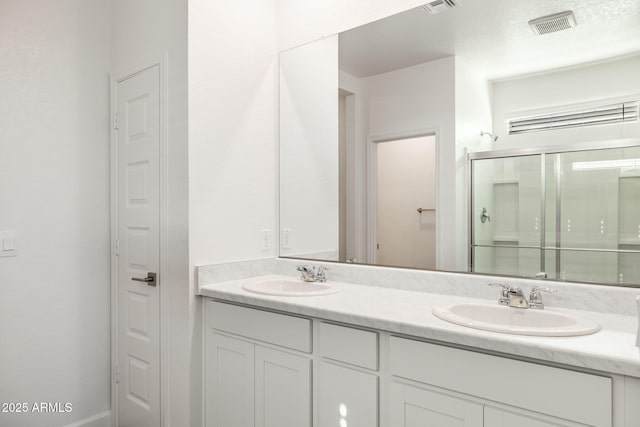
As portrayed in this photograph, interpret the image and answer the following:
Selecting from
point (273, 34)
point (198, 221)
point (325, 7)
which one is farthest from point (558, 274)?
point (273, 34)

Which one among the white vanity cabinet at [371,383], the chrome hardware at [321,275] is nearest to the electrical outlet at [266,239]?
the chrome hardware at [321,275]

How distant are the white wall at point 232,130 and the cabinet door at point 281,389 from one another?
605 mm

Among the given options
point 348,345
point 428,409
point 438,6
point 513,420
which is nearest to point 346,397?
point 348,345

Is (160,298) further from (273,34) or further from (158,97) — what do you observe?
(273,34)

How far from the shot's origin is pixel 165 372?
2.05 meters

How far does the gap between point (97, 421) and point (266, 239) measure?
4.74ft

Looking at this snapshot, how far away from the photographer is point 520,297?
150 centimetres

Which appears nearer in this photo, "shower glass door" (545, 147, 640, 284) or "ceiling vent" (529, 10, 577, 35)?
"shower glass door" (545, 147, 640, 284)

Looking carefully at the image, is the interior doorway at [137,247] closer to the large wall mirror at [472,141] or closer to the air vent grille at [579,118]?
the large wall mirror at [472,141]

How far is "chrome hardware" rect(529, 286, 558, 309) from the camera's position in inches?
59.0

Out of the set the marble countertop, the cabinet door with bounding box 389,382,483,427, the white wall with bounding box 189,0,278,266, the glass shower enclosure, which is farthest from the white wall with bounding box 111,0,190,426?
the glass shower enclosure

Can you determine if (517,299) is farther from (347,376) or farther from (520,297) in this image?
(347,376)

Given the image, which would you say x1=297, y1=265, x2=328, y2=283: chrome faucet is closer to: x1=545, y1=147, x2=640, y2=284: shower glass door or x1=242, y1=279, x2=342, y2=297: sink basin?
x1=242, y1=279, x2=342, y2=297: sink basin

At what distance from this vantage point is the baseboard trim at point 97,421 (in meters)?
2.28
